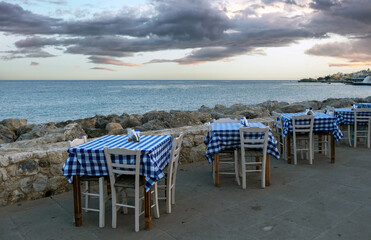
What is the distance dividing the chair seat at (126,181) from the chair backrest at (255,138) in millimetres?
1918

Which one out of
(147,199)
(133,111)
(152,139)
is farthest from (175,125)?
(133,111)

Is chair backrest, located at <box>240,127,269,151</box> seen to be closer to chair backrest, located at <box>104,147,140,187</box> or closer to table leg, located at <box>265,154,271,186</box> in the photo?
table leg, located at <box>265,154,271,186</box>

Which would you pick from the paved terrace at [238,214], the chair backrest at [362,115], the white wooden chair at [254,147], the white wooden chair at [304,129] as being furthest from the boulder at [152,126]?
the chair backrest at [362,115]

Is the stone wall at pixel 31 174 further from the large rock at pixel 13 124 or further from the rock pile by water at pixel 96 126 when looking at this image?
the large rock at pixel 13 124

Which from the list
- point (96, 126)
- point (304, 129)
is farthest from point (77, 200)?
point (96, 126)

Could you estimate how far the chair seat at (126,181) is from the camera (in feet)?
12.0

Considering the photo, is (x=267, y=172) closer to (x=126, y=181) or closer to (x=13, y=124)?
(x=126, y=181)

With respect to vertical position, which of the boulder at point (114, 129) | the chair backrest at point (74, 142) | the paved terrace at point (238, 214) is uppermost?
the chair backrest at point (74, 142)

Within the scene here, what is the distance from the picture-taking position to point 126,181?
3.77 m

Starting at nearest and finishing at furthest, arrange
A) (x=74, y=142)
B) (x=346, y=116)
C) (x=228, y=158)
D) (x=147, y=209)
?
1. (x=147, y=209)
2. (x=74, y=142)
3. (x=228, y=158)
4. (x=346, y=116)

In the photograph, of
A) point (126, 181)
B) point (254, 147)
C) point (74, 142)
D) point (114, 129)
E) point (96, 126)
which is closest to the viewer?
point (126, 181)

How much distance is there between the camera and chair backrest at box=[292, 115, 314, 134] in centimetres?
626

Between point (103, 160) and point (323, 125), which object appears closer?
point (103, 160)

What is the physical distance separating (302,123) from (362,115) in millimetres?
2827
